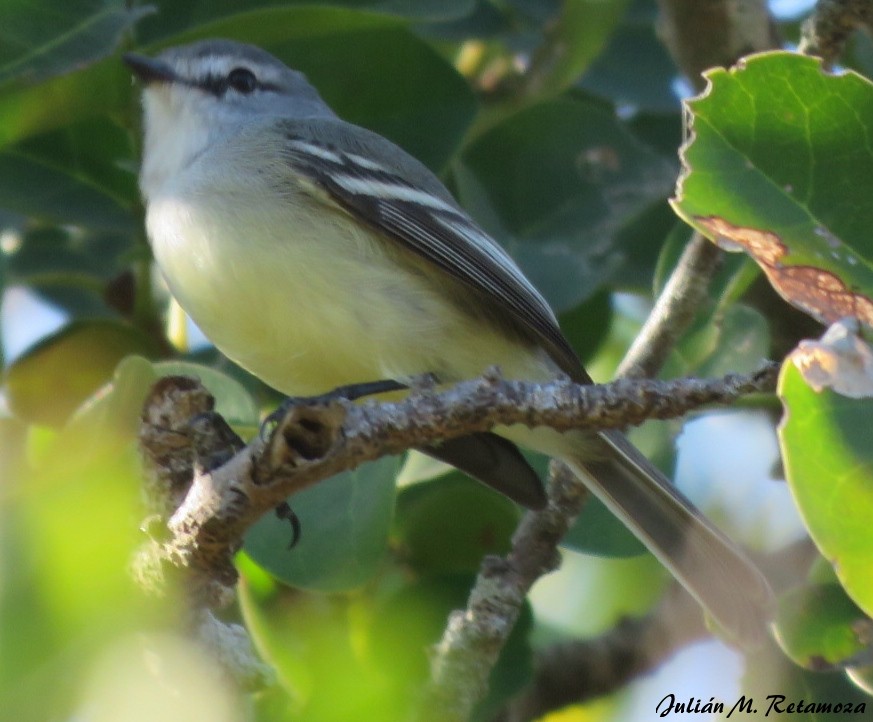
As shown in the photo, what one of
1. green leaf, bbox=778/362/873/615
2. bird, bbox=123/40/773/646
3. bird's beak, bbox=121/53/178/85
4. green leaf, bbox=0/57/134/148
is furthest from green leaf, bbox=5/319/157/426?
green leaf, bbox=778/362/873/615

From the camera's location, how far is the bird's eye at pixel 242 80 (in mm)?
3730

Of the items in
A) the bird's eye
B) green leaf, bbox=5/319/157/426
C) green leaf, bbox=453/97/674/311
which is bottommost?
green leaf, bbox=5/319/157/426

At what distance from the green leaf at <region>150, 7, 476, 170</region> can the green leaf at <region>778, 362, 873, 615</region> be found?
1909 millimetres

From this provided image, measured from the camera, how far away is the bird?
2861 mm

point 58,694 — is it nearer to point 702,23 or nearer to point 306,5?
point 306,5

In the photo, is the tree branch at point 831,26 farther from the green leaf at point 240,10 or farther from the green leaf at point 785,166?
the green leaf at point 240,10

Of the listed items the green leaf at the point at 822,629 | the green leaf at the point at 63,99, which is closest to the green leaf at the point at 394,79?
the green leaf at the point at 63,99

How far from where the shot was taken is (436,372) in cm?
312

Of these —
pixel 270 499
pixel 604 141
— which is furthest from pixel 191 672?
pixel 604 141

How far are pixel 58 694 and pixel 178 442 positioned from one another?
0.64 metres

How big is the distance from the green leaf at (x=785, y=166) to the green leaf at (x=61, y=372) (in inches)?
80.1

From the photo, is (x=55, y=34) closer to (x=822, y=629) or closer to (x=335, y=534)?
(x=335, y=534)

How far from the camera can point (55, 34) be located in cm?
306

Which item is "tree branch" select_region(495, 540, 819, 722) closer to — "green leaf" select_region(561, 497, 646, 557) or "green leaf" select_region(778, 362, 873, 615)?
"green leaf" select_region(561, 497, 646, 557)
